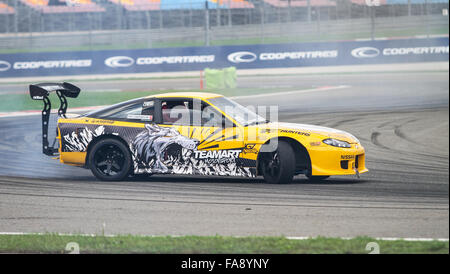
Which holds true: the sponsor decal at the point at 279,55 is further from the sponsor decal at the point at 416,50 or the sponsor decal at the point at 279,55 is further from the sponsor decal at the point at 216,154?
the sponsor decal at the point at 216,154

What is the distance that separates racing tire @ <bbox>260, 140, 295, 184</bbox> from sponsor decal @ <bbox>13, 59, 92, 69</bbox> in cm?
2652

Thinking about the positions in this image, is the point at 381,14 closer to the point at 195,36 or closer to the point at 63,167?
the point at 195,36

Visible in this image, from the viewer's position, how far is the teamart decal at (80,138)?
10078 millimetres

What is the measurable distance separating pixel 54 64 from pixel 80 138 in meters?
25.2

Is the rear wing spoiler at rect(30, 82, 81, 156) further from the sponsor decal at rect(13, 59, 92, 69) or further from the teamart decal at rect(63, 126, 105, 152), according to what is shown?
the sponsor decal at rect(13, 59, 92, 69)

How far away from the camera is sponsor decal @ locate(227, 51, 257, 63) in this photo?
34.8m

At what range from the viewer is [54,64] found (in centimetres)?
3428

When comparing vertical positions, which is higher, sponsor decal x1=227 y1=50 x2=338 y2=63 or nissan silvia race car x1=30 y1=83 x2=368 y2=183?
sponsor decal x1=227 y1=50 x2=338 y2=63

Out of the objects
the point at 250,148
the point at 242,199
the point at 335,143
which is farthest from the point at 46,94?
the point at 335,143

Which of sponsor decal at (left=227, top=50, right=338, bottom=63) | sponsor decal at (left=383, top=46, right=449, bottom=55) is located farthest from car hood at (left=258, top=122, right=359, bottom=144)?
sponsor decal at (left=383, top=46, right=449, bottom=55)

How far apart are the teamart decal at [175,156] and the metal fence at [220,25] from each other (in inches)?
1163

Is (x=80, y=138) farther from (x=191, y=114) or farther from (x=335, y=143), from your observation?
(x=335, y=143)

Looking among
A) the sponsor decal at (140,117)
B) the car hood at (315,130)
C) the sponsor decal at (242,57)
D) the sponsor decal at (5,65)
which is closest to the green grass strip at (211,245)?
the car hood at (315,130)
